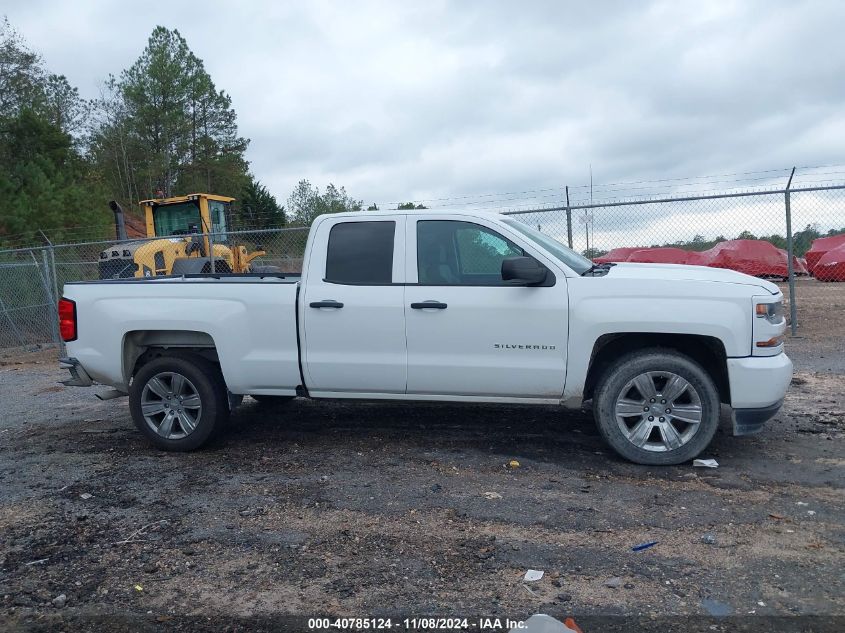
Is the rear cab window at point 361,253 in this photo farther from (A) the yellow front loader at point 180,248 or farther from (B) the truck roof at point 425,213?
(A) the yellow front loader at point 180,248

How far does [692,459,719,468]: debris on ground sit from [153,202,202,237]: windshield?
13803mm

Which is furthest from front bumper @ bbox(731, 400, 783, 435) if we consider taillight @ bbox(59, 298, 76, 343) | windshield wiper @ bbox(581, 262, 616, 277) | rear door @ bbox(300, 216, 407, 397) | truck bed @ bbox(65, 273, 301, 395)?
taillight @ bbox(59, 298, 76, 343)

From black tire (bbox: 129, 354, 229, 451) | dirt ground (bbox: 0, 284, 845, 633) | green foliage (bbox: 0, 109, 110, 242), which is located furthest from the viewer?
green foliage (bbox: 0, 109, 110, 242)

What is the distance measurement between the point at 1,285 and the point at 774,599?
14380 millimetres

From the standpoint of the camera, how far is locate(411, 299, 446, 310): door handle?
17.6ft

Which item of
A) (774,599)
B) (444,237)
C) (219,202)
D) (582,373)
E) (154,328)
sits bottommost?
(774,599)

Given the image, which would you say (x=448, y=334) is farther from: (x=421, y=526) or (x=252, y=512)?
(x=252, y=512)

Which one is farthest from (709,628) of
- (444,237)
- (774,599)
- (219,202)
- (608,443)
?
(219,202)

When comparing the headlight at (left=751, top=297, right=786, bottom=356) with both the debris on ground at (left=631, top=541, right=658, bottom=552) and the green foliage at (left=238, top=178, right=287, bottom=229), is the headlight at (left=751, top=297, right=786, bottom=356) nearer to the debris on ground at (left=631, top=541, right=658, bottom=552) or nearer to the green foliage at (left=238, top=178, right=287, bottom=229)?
the debris on ground at (left=631, top=541, right=658, bottom=552)

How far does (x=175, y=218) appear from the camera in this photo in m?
17.1

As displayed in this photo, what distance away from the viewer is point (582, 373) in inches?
206

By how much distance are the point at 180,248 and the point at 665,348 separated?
1213 cm

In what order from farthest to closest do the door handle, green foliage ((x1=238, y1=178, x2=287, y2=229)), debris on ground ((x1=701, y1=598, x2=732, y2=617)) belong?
green foliage ((x1=238, y1=178, x2=287, y2=229)) < the door handle < debris on ground ((x1=701, y1=598, x2=732, y2=617))

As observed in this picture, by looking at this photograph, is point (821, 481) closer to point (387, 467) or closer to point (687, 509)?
point (687, 509)
